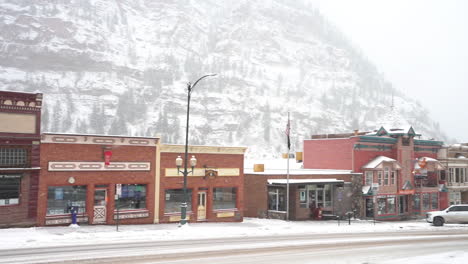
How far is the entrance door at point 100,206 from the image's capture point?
25317 millimetres

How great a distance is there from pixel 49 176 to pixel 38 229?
3.01m

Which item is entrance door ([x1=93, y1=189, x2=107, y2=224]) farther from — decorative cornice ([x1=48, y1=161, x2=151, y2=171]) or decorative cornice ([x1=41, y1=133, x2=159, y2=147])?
decorative cornice ([x1=41, y1=133, x2=159, y2=147])

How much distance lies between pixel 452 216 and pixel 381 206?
9357 mm

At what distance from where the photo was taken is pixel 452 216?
112 ft

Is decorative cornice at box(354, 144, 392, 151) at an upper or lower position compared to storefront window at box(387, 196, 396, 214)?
upper

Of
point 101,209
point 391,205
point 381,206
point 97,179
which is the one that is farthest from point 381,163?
point 97,179

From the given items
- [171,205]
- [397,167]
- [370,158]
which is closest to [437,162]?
[397,167]

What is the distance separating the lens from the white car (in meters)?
34.1

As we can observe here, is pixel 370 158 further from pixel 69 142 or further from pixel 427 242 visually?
pixel 69 142

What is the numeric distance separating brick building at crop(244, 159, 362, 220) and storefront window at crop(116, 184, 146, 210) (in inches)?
530

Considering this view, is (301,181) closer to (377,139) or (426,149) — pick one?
(377,139)

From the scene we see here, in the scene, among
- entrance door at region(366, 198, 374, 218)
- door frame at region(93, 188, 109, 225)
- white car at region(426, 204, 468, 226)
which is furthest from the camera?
entrance door at region(366, 198, 374, 218)

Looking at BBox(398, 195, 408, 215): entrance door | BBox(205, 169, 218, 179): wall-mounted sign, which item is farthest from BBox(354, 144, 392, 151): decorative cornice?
BBox(205, 169, 218, 179): wall-mounted sign

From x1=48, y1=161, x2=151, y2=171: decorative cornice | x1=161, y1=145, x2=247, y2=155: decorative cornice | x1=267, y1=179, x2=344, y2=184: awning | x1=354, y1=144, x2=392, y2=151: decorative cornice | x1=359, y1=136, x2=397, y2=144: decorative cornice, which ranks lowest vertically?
x1=267, y1=179, x2=344, y2=184: awning
